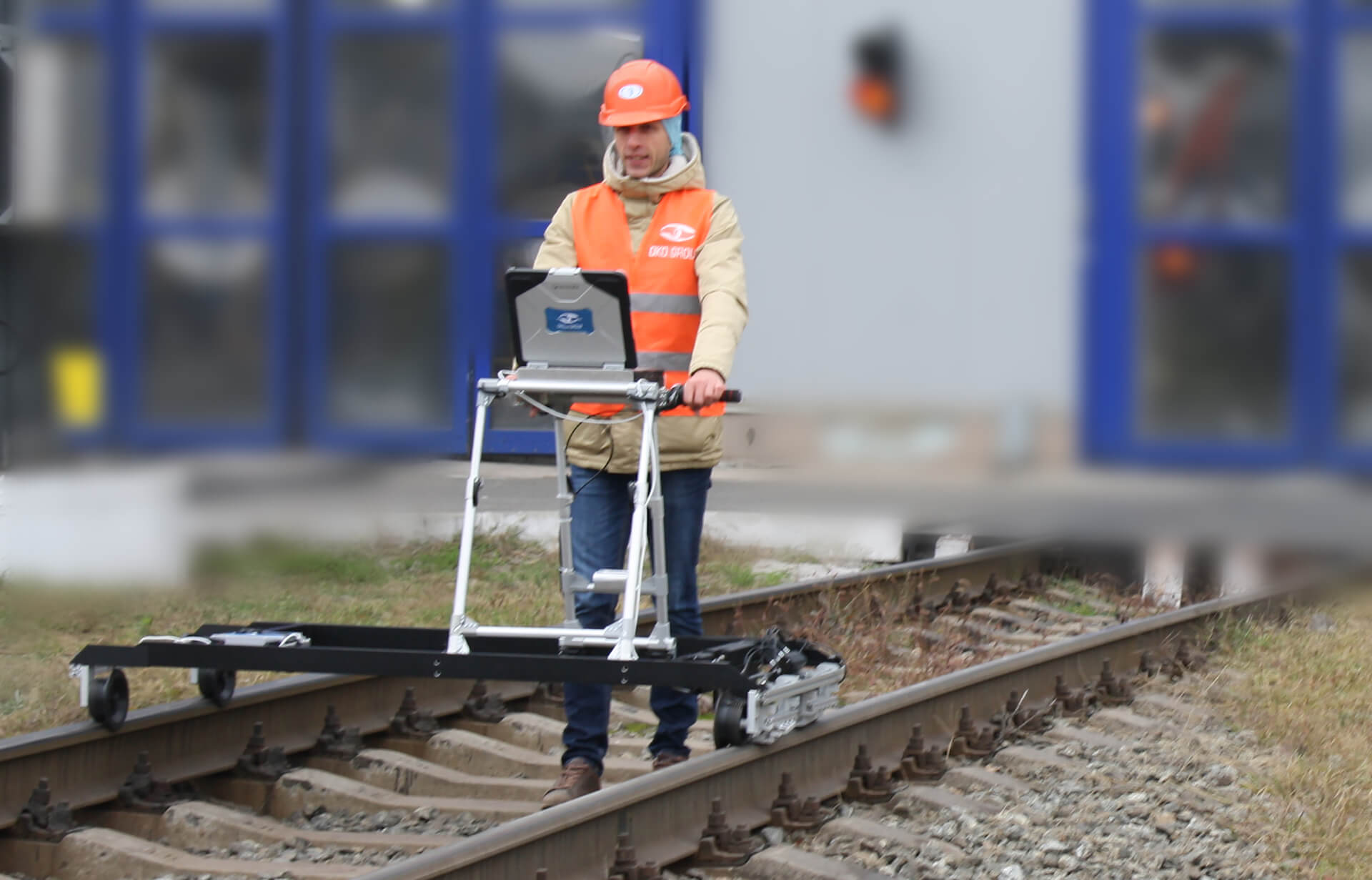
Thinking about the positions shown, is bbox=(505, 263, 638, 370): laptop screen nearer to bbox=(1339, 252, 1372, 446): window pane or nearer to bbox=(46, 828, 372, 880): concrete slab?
bbox=(46, 828, 372, 880): concrete slab

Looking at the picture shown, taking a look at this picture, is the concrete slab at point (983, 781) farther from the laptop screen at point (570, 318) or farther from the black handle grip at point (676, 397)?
the laptop screen at point (570, 318)

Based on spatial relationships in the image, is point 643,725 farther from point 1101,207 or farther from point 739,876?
point 1101,207

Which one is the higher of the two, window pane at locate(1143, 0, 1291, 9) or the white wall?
window pane at locate(1143, 0, 1291, 9)

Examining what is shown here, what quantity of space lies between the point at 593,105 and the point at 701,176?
866 centimetres

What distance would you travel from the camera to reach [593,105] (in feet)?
45.5

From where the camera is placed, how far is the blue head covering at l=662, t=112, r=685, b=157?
17.2 feet

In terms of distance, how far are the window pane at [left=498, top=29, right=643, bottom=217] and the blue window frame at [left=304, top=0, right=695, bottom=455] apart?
11mm

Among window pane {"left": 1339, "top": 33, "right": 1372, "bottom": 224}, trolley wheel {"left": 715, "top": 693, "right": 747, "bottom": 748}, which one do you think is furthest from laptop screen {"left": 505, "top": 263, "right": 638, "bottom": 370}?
window pane {"left": 1339, "top": 33, "right": 1372, "bottom": 224}

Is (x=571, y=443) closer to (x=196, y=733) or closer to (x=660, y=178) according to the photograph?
(x=660, y=178)

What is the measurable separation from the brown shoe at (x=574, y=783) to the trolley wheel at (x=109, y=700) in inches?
50.3

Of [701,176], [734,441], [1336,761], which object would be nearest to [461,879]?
[701,176]

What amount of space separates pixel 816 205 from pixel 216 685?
347 inches

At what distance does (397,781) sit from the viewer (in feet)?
18.6

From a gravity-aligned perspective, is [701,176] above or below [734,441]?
above
